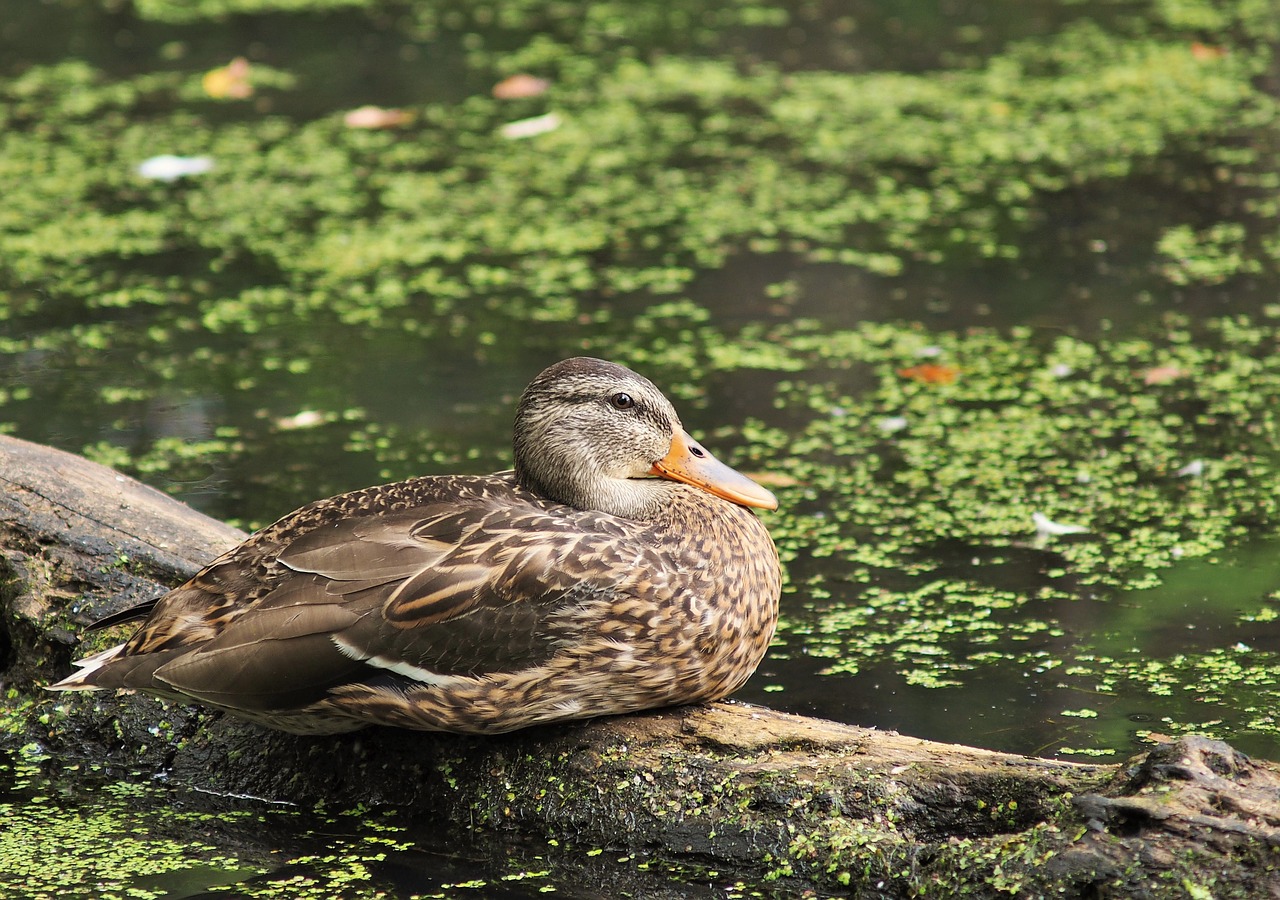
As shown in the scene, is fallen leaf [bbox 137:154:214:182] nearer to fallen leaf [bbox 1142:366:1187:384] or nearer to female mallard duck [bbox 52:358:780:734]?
fallen leaf [bbox 1142:366:1187:384]

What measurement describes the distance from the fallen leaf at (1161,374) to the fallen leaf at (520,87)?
14.9ft

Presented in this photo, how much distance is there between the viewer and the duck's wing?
335 centimetres

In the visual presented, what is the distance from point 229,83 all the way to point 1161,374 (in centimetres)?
597

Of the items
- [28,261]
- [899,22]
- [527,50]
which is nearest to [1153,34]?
[899,22]

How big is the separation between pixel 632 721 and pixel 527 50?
7.27m

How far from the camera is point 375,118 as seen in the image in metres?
9.03

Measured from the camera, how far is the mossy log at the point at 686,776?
2.80 m

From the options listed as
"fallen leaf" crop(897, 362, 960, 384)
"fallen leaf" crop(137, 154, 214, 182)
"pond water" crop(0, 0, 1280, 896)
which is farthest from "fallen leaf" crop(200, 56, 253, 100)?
"fallen leaf" crop(897, 362, 960, 384)

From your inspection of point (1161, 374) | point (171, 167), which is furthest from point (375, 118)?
point (1161, 374)

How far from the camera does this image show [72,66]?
10055mm

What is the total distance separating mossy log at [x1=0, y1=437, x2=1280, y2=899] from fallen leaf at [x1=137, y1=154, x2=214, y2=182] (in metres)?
4.27

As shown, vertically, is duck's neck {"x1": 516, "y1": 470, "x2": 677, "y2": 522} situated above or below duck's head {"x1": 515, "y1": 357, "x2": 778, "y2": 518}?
below

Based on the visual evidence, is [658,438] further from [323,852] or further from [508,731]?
[323,852]

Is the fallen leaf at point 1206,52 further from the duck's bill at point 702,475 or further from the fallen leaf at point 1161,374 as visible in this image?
the duck's bill at point 702,475
